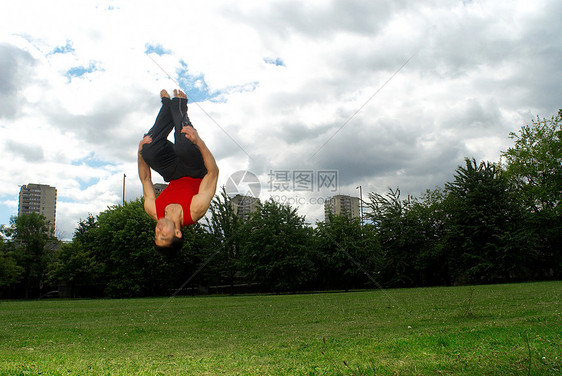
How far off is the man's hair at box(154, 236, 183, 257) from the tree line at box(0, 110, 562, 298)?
36.4 metres

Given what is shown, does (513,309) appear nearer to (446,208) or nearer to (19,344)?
(19,344)

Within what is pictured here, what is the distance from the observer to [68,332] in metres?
13.5

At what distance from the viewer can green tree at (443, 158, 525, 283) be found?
4491 centimetres

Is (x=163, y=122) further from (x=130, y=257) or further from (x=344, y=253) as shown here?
(x=344, y=253)

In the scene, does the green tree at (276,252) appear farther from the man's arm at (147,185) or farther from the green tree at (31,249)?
the man's arm at (147,185)

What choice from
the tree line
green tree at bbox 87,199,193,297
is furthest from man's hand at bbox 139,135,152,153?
the tree line

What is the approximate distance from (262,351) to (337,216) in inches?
1593

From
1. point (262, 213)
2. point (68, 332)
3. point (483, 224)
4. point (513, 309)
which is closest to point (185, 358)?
point (68, 332)

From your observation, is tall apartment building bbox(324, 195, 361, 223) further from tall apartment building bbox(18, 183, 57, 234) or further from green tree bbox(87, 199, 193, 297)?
tall apartment building bbox(18, 183, 57, 234)

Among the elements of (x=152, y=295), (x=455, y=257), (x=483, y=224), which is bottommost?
(x=152, y=295)

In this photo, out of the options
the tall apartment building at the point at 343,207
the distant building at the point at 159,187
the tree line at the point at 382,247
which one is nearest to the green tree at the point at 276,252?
the tree line at the point at 382,247

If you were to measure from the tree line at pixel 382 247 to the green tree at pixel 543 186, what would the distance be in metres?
0.13

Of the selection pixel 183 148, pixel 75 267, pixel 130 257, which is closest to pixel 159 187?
pixel 183 148

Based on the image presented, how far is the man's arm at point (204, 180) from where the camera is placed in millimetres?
4977
